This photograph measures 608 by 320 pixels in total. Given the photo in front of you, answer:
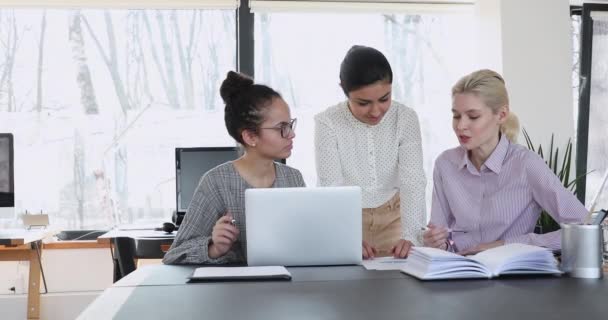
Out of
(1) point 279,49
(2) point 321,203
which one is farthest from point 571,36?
(2) point 321,203

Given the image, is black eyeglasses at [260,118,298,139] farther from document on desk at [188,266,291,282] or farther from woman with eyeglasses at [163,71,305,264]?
document on desk at [188,266,291,282]

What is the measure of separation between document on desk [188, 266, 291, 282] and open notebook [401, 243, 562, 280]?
34cm

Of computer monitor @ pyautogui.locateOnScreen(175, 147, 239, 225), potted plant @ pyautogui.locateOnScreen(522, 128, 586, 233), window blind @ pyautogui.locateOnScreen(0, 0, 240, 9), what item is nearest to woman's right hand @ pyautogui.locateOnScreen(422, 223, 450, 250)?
computer monitor @ pyautogui.locateOnScreen(175, 147, 239, 225)

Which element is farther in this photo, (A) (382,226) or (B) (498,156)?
(A) (382,226)

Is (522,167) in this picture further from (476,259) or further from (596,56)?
(596,56)

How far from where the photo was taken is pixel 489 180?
2506mm

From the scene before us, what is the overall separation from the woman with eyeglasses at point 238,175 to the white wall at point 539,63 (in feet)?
8.79

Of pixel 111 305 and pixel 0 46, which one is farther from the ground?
pixel 0 46

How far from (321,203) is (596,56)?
151 inches

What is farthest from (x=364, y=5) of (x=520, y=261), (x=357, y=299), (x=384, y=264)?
(x=357, y=299)

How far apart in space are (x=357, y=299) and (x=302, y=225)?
0.52 meters

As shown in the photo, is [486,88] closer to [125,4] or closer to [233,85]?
[233,85]

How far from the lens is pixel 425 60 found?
5250 mm

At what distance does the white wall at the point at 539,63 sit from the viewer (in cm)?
Result: 484
